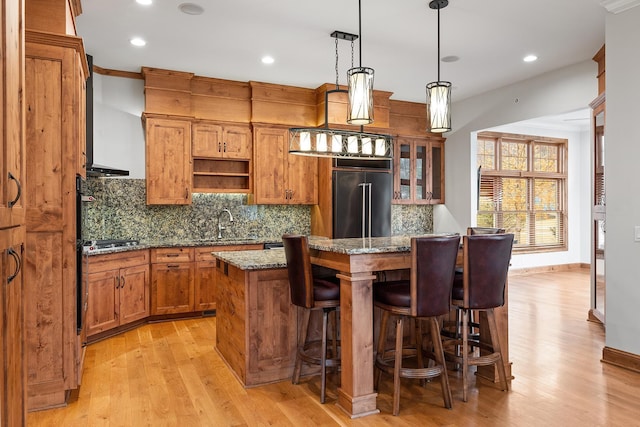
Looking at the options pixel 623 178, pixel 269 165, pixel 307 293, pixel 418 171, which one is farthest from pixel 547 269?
pixel 307 293

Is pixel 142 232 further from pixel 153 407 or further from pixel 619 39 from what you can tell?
pixel 619 39

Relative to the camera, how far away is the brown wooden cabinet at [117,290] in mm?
4473

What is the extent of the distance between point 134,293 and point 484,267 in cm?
374

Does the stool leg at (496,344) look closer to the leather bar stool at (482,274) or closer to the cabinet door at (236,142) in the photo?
the leather bar stool at (482,274)

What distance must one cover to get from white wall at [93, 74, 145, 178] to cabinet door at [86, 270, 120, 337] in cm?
154

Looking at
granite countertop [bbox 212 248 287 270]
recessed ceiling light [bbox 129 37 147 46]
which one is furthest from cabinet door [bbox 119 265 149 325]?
recessed ceiling light [bbox 129 37 147 46]

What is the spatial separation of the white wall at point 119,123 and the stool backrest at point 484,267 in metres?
4.32

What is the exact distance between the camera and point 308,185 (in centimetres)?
643

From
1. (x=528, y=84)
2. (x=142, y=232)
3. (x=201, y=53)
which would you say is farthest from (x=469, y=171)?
(x=142, y=232)

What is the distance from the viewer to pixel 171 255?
5301mm

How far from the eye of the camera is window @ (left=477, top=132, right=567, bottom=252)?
28.3 feet

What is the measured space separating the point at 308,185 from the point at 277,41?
7.29 ft

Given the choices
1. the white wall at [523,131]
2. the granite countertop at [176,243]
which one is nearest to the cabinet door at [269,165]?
the granite countertop at [176,243]

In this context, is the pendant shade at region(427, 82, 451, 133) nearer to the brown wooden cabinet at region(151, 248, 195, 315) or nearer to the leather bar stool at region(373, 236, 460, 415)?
the leather bar stool at region(373, 236, 460, 415)
